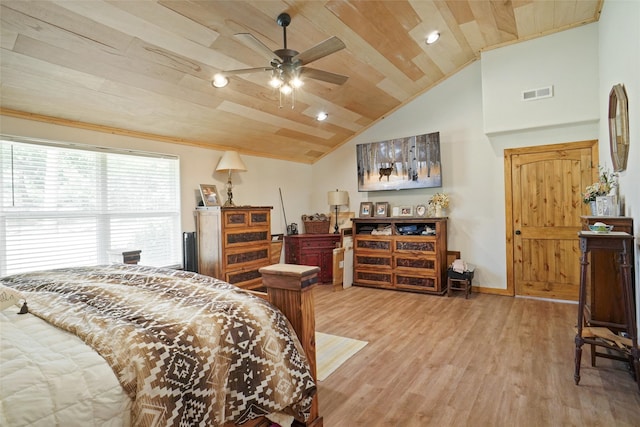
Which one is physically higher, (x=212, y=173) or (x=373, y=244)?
(x=212, y=173)

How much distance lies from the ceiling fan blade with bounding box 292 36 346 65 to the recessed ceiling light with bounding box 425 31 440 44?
1989 millimetres

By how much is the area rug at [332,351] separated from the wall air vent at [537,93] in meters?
3.66

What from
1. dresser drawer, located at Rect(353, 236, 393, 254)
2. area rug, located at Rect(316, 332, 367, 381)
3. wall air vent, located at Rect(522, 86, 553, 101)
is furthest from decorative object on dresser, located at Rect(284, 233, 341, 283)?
wall air vent, located at Rect(522, 86, 553, 101)

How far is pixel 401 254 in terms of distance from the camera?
480cm

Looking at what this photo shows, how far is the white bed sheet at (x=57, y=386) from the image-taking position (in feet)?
2.58

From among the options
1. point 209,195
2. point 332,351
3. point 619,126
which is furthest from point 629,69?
point 209,195

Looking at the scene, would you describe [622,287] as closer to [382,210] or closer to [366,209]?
[382,210]

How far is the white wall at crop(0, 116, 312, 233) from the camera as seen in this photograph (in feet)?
10.4

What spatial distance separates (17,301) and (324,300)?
340 centimetres

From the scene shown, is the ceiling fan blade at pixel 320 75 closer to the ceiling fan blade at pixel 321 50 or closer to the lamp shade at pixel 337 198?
the ceiling fan blade at pixel 321 50

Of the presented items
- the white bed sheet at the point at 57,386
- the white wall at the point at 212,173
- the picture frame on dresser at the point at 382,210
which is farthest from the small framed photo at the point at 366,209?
the white bed sheet at the point at 57,386

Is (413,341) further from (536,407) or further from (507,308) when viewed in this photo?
(507,308)

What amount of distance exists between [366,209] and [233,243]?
8.06 ft

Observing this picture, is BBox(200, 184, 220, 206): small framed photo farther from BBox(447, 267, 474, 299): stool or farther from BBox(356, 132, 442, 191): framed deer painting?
BBox(447, 267, 474, 299): stool
